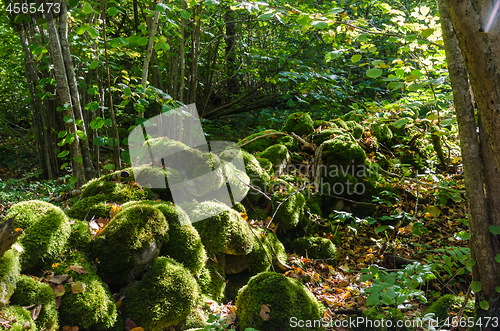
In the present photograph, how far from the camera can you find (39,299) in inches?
69.1

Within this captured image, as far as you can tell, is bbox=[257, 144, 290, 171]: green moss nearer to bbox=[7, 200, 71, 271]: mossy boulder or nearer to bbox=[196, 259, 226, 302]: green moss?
bbox=[196, 259, 226, 302]: green moss

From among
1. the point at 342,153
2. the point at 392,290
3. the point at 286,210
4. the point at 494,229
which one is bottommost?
the point at 286,210

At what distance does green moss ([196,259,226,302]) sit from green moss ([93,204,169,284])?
497mm

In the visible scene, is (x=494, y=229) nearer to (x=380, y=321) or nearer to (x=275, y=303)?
(x=380, y=321)

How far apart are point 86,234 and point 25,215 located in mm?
427

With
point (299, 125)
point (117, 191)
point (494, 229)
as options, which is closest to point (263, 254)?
point (117, 191)

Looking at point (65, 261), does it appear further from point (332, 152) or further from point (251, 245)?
point (332, 152)

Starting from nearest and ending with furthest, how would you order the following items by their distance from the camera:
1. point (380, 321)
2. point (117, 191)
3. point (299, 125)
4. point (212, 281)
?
point (380, 321) → point (212, 281) → point (117, 191) → point (299, 125)

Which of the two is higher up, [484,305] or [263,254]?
[484,305]

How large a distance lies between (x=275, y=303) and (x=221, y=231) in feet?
2.68

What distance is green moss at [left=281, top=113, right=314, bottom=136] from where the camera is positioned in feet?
18.9

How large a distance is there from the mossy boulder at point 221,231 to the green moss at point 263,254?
0.15 m

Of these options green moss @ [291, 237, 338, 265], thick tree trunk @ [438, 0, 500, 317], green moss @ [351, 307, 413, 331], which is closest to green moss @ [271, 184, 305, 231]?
green moss @ [291, 237, 338, 265]

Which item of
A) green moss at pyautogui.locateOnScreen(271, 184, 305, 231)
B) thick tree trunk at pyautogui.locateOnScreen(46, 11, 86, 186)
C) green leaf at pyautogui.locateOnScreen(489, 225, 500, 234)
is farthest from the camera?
green moss at pyautogui.locateOnScreen(271, 184, 305, 231)
